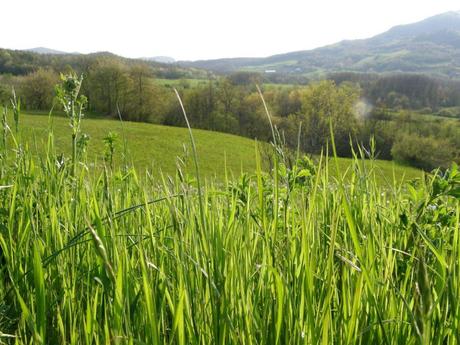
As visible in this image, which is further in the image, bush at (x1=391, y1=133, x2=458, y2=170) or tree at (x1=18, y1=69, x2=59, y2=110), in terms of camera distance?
tree at (x1=18, y1=69, x2=59, y2=110)

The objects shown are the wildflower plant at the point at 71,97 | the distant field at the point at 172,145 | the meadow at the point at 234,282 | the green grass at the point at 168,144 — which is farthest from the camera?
the green grass at the point at 168,144

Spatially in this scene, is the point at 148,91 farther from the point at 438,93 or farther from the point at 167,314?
the point at 438,93

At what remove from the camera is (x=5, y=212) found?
61.8 inches

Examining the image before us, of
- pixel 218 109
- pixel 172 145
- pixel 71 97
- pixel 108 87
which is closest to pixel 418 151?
pixel 218 109

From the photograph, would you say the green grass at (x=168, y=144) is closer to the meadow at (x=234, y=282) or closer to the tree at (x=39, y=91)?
the tree at (x=39, y=91)

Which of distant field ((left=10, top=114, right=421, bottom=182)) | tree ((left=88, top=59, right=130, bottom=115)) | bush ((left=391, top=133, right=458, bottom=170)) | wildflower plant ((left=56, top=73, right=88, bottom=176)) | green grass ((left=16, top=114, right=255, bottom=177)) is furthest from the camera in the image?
tree ((left=88, top=59, right=130, bottom=115))

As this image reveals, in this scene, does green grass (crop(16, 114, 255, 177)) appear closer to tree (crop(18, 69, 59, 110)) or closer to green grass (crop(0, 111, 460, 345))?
tree (crop(18, 69, 59, 110))

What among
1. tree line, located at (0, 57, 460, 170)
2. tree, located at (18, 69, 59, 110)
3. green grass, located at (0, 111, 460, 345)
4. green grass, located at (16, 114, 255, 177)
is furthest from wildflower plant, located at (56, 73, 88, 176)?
tree, located at (18, 69, 59, 110)

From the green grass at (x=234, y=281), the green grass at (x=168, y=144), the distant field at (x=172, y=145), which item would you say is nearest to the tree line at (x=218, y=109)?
the distant field at (x=172, y=145)

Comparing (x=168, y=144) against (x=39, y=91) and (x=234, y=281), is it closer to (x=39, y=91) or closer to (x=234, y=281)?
(x=39, y=91)

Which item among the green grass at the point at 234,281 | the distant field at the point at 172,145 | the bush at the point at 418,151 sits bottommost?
the bush at the point at 418,151

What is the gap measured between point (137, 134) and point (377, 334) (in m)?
50.3

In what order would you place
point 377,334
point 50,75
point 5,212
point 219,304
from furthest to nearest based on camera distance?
point 50,75, point 5,212, point 377,334, point 219,304

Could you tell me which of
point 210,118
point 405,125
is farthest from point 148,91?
point 405,125
